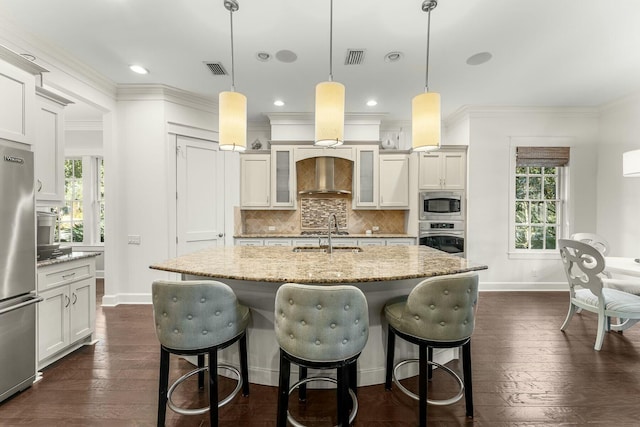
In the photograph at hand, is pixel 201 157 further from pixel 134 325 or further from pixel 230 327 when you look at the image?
pixel 230 327

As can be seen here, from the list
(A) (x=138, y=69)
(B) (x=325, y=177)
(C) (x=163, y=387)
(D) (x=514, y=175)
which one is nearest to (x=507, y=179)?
(D) (x=514, y=175)

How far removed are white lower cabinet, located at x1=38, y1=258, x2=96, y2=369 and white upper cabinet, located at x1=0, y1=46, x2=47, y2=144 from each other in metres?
1.06

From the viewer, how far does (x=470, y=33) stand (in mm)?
2697

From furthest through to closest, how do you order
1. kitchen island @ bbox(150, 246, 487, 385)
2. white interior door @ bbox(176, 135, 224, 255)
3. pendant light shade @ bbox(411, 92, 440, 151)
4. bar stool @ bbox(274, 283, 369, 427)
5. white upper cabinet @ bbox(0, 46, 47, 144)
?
white interior door @ bbox(176, 135, 224, 255), pendant light shade @ bbox(411, 92, 440, 151), white upper cabinet @ bbox(0, 46, 47, 144), kitchen island @ bbox(150, 246, 487, 385), bar stool @ bbox(274, 283, 369, 427)

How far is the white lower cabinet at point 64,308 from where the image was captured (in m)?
2.35

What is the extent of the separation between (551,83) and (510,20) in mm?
1855

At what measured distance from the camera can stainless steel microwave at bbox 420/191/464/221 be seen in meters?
4.57

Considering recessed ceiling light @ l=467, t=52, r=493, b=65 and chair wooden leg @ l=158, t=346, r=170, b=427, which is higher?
recessed ceiling light @ l=467, t=52, r=493, b=65

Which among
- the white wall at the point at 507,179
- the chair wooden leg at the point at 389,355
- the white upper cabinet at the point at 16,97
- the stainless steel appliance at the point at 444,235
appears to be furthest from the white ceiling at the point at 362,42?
the chair wooden leg at the point at 389,355

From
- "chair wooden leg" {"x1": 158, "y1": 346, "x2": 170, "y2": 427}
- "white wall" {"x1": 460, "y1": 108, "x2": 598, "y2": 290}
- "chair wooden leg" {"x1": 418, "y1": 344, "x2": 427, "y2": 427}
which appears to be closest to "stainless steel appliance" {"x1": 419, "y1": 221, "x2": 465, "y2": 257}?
"white wall" {"x1": 460, "y1": 108, "x2": 598, "y2": 290}

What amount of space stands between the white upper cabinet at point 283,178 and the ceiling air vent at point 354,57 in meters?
1.94

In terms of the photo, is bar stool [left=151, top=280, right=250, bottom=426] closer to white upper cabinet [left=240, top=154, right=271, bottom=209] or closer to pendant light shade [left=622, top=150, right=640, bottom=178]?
white upper cabinet [left=240, top=154, right=271, bottom=209]

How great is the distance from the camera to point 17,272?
6.66ft

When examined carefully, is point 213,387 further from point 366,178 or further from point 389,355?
point 366,178
